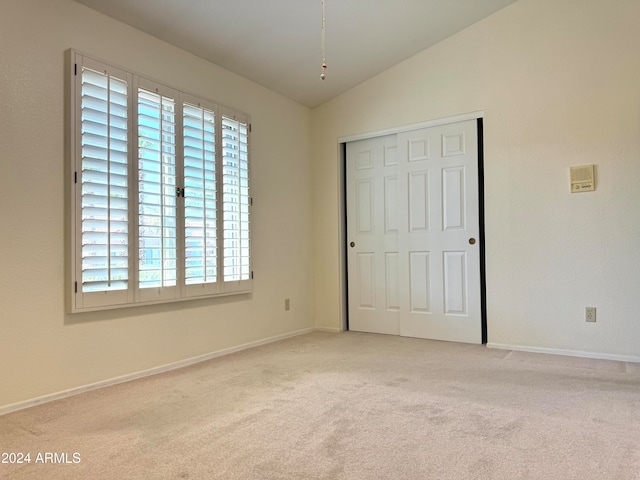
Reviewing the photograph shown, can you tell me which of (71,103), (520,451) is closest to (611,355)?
(520,451)

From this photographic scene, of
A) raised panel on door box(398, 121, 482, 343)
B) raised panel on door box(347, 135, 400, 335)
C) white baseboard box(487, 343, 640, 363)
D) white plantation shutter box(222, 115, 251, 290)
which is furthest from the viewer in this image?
raised panel on door box(347, 135, 400, 335)

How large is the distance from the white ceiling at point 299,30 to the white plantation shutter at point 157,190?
52 cm

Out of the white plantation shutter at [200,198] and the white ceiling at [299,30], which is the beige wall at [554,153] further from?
the white plantation shutter at [200,198]

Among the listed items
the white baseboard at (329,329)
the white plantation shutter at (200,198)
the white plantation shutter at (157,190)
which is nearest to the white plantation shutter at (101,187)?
the white plantation shutter at (157,190)

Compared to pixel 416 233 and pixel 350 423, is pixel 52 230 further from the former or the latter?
pixel 416 233

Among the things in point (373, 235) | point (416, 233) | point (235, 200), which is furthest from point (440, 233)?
point (235, 200)

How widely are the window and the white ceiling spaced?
40 cm

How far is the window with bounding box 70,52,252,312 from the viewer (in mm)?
2756

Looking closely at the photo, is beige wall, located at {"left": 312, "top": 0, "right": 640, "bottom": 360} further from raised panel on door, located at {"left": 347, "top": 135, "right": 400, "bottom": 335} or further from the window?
the window

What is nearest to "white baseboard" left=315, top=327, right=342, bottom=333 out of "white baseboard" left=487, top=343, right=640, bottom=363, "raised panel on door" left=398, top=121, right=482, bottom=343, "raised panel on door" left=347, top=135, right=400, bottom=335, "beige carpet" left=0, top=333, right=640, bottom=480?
"raised panel on door" left=347, top=135, right=400, bottom=335

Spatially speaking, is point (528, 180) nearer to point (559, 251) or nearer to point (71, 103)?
point (559, 251)

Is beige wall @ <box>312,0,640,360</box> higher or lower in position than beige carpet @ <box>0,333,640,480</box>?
higher

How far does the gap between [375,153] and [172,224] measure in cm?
227

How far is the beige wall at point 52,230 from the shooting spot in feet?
8.12
